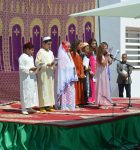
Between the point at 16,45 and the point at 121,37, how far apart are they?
3988mm

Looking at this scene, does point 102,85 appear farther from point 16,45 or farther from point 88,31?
point 88,31

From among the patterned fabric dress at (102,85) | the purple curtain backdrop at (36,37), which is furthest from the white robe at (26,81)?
the purple curtain backdrop at (36,37)

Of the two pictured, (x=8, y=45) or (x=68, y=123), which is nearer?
(x=68, y=123)

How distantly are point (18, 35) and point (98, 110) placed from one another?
9.82 ft

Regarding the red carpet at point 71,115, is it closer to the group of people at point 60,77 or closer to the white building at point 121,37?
the group of people at point 60,77

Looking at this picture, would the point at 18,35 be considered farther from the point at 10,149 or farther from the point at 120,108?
the point at 10,149

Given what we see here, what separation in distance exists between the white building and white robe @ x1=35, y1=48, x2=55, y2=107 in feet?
13.5

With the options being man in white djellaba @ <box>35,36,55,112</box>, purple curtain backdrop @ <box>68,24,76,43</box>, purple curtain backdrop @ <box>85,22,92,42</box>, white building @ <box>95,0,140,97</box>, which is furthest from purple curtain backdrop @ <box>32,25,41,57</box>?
man in white djellaba @ <box>35,36,55,112</box>

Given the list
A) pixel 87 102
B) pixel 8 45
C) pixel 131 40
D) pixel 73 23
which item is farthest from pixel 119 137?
pixel 131 40

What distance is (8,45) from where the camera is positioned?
10.9m

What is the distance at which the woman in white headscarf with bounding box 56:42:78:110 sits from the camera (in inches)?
367

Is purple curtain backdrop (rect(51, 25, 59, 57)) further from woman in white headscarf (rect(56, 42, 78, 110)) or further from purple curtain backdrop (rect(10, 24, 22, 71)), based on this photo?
woman in white headscarf (rect(56, 42, 78, 110))

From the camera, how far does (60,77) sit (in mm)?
9328

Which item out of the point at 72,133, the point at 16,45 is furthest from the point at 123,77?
the point at 72,133
